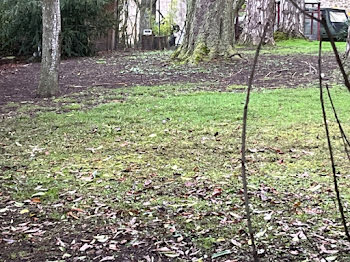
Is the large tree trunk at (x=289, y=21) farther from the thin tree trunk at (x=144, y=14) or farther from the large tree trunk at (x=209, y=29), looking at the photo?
the large tree trunk at (x=209, y=29)

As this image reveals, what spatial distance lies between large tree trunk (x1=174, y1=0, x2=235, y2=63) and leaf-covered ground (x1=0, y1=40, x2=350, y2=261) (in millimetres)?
4689

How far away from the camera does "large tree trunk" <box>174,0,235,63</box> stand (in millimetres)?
10500

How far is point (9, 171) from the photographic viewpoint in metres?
3.83

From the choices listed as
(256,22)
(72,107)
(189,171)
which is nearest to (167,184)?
(189,171)

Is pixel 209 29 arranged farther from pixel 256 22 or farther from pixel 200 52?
pixel 256 22

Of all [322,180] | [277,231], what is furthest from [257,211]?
[322,180]

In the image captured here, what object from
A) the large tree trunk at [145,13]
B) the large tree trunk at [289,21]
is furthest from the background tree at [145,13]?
the large tree trunk at [289,21]

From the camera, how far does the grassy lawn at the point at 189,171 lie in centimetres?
270

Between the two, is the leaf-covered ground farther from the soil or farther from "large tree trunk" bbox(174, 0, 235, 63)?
"large tree trunk" bbox(174, 0, 235, 63)

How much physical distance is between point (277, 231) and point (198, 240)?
43 cm

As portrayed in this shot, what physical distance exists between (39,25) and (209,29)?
21.2 ft

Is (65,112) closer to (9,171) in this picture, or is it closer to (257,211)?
(9,171)

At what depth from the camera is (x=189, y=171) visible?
3.72 meters

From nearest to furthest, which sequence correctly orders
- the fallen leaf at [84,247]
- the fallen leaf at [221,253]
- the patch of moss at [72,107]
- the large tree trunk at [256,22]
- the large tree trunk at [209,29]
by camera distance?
the fallen leaf at [221,253] < the fallen leaf at [84,247] < the patch of moss at [72,107] < the large tree trunk at [209,29] < the large tree trunk at [256,22]
